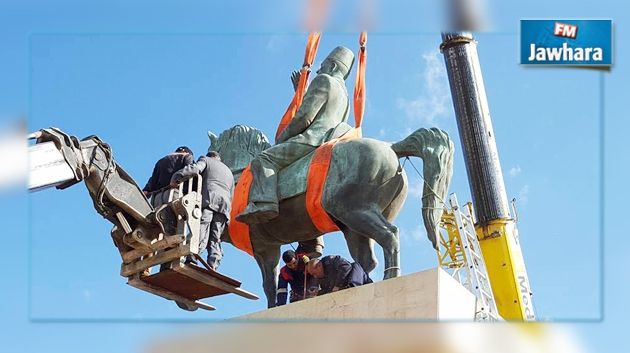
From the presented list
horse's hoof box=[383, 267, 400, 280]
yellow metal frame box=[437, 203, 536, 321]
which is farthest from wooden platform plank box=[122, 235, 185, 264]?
yellow metal frame box=[437, 203, 536, 321]

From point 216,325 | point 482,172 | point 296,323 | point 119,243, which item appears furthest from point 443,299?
point 482,172

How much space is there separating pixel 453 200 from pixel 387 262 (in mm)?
8358

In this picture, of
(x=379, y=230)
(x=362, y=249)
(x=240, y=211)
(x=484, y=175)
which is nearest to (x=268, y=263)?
(x=240, y=211)

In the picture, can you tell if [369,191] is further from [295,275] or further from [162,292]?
[162,292]

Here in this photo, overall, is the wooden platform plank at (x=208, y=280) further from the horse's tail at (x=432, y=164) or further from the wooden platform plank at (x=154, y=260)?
the horse's tail at (x=432, y=164)

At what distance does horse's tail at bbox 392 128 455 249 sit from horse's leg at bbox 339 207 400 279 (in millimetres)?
400

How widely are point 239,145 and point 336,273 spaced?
297 cm

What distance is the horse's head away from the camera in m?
16.0

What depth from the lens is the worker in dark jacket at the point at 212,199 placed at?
45.8 feet

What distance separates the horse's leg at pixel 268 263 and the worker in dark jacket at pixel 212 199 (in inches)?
35.6

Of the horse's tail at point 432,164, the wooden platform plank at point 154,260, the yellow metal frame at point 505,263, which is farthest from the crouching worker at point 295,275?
the yellow metal frame at point 505,263

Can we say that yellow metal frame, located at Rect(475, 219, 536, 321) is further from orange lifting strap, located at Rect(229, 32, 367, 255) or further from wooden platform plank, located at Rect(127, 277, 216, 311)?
wooden platform plank, located at Rect(127, 277, 216, 311)

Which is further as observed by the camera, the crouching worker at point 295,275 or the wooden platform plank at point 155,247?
the crouching worker at point 295,275

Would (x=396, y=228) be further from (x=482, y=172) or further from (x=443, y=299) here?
(x=482, y=172)
